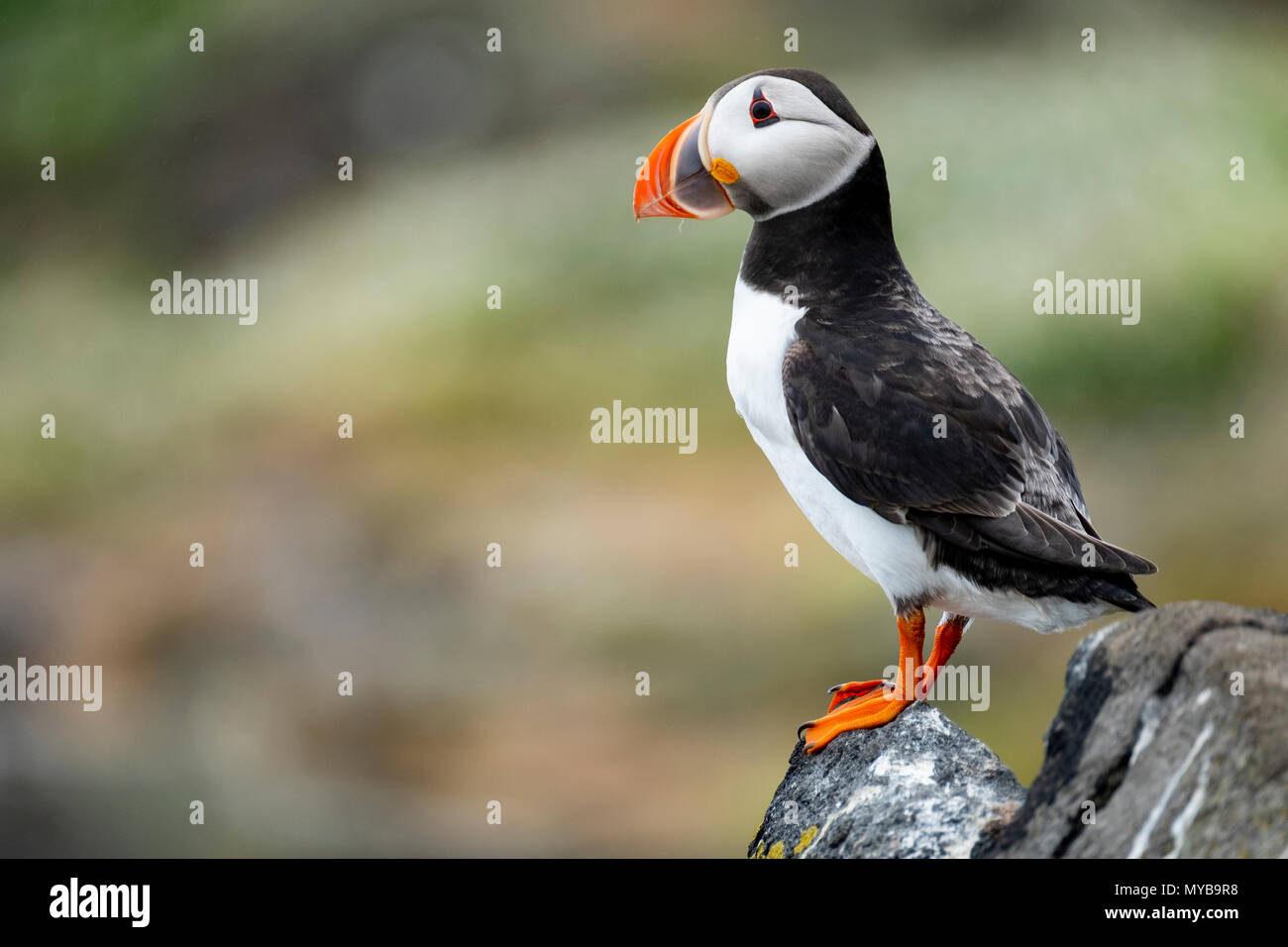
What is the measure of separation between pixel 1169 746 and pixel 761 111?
2.84 m

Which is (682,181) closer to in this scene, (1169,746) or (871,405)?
(871,405)

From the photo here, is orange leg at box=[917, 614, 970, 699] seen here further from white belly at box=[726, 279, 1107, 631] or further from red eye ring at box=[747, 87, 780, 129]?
red eye ring at box=[747, 87, 780, 129]

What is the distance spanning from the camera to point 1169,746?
12.8 feet

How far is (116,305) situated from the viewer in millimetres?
18906

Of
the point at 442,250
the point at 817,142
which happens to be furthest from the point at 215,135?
the point at 817,142

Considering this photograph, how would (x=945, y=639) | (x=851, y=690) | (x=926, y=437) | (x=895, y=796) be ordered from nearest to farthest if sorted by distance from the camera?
1. (x=895, y=796)
2. (x=926, y=437)
3. (x=945, y=639)
4. (x=851, y=690)

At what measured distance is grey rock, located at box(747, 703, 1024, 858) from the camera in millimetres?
4613

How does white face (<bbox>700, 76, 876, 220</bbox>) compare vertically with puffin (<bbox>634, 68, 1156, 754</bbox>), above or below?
above

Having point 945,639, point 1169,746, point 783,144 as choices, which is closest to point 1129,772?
point 1169,746

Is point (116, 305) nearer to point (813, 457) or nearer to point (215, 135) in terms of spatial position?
point (215, 135)

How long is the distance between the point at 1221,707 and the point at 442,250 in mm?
15007

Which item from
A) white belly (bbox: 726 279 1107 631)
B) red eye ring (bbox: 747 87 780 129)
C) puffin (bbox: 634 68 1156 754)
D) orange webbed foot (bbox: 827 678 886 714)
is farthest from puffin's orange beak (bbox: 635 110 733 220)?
orange webbed foot (bbox: 827 678 886 714)

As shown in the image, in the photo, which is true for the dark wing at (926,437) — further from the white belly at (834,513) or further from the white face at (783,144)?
the white face at (783,144)
